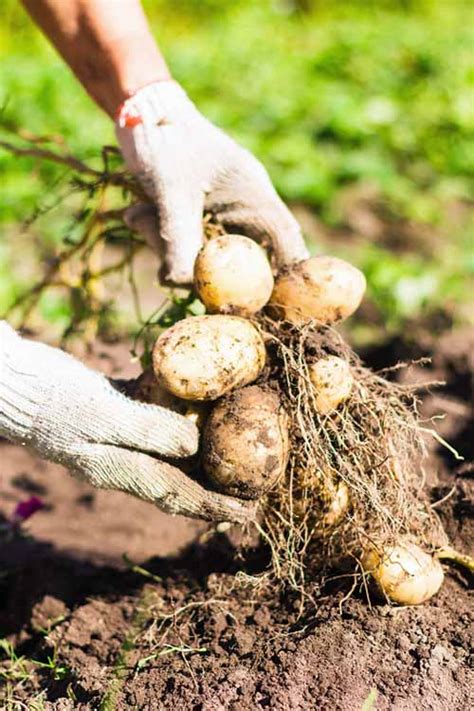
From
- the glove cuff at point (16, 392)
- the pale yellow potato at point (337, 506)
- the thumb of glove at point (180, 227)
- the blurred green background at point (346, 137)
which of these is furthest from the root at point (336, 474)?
the blurred green background at point (346, 137)

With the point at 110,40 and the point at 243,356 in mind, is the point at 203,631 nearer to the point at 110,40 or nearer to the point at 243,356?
the point at 243,356

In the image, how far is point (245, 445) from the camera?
1.91 meters

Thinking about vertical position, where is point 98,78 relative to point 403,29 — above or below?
above

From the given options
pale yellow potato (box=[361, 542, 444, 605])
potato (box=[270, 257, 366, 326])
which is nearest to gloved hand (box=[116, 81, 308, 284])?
potato (box=[270, 257, 366, 326])

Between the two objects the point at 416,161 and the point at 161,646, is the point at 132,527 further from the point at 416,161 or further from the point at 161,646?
the point at 416,161

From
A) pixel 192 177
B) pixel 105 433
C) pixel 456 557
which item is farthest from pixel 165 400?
pixel 456 557

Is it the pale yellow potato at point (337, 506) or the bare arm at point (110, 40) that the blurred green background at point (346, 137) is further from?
the pale yellow potato at point (337, 506)

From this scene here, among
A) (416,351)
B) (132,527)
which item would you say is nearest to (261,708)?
(132,527)

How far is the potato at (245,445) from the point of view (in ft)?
6.29

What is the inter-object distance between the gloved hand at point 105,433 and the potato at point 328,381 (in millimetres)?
304

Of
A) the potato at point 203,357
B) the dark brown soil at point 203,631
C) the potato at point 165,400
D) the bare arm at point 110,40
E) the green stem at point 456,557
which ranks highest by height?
the bare arm at point 110,40

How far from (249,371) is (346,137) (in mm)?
4366

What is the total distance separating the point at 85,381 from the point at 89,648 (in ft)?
2.23

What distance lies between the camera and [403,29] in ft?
28.4
